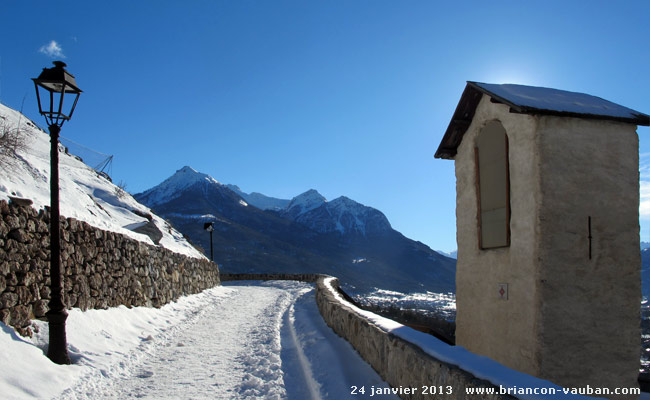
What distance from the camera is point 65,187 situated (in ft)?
37.6

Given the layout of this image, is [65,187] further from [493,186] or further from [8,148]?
[493,186]

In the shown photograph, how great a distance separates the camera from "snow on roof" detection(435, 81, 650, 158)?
20.6 feet

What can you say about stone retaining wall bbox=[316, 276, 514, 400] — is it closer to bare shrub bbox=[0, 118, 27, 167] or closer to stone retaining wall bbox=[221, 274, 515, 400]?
stone retaining wall bbox=[221, 274, 515, 400]

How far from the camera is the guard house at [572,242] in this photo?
6113 millimetres

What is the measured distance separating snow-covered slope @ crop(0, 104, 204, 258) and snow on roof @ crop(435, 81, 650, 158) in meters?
7.90

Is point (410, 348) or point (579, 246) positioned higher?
point (579, 246)

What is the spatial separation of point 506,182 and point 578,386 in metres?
3.00

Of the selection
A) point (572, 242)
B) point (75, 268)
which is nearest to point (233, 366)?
point (75, 268)

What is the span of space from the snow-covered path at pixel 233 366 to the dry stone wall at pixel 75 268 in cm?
143

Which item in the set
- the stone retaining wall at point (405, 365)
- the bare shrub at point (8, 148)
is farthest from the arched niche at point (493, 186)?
the bare shrub at point (8, 148)

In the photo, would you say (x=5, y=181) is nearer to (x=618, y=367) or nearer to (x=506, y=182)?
(x=506, y=182)

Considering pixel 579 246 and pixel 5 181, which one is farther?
pixel 5 181

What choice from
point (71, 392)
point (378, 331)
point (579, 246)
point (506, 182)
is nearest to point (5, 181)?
point (71, 392)

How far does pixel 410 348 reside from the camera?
488 cm
